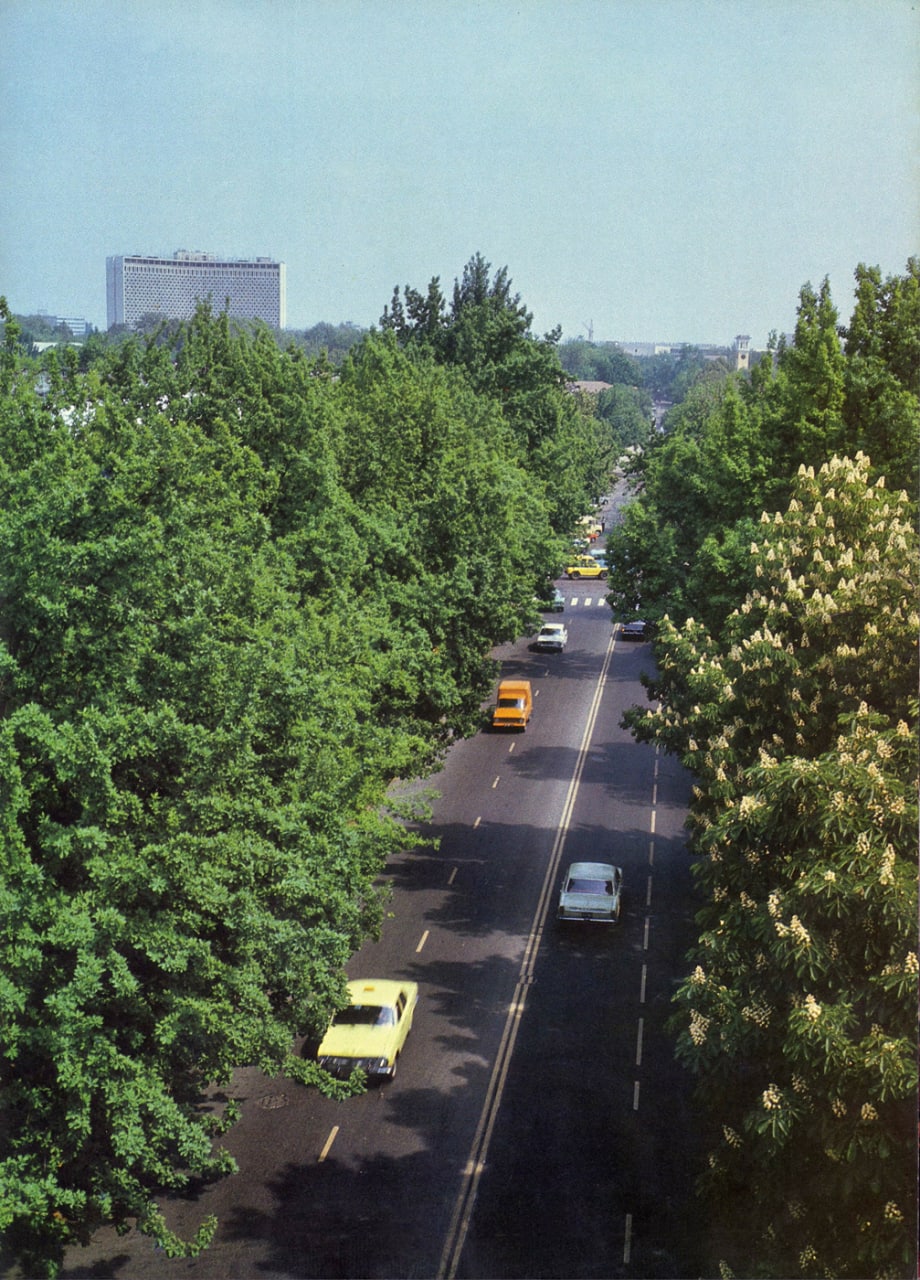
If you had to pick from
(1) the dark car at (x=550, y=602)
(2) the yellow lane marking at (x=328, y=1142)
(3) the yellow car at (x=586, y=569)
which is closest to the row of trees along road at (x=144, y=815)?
(2) the yellow lane marking at (x=328, y=1142)

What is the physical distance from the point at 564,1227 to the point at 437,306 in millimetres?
50964

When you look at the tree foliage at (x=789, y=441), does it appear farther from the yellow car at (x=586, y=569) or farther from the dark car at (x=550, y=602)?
the yellow car at (x=586, y=569)

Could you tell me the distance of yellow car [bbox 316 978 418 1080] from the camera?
77.3 ft

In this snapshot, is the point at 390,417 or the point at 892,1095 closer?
the point at 892,1095

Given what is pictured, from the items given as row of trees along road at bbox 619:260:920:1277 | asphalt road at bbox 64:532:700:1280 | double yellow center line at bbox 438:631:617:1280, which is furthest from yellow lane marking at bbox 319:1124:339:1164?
row of trees along road at bbox 619:260:920:1277

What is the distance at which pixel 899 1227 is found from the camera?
11242 mm

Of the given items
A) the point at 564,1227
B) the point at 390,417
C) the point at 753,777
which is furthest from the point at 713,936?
the point at 390,417

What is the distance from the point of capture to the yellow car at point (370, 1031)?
2355 cm

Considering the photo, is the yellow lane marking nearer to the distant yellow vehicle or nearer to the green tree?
the green tree

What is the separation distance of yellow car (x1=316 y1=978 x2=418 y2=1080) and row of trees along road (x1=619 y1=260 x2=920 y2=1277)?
18.4ft

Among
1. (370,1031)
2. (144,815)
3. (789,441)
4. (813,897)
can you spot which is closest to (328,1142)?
(370,1031)

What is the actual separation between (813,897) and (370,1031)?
1376 cm

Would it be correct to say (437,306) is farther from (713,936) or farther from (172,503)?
(713,936)

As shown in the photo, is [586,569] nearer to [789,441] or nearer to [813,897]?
[789,441]
